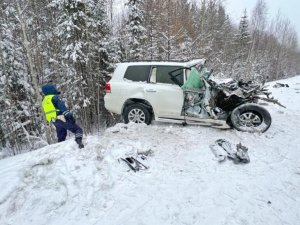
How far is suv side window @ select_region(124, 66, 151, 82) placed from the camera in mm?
6425

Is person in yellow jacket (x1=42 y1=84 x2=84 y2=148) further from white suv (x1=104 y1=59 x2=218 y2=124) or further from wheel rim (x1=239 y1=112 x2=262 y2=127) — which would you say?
wheel rim (x1=239 y1=112 x2=262 y2=127)

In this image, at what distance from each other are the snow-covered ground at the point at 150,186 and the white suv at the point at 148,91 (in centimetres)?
131

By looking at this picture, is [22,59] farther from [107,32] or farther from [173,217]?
[173,217]

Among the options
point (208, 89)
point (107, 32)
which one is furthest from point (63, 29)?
point (208, 89)

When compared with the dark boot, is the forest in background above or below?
above

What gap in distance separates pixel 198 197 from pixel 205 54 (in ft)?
57.1

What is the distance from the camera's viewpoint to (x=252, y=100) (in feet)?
19.9

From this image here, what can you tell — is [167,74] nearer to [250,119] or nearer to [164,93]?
[164,93]

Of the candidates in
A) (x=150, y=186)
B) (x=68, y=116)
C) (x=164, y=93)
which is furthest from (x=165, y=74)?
(x=150, y=186)

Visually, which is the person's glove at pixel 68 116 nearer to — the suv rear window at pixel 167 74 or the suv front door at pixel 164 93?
the suv front door at pixel 164 93

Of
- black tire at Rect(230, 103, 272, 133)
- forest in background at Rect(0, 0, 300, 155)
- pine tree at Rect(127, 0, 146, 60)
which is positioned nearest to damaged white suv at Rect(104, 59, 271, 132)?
black tire at Rect(230, 103, 272, 133)

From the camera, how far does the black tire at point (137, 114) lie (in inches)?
253

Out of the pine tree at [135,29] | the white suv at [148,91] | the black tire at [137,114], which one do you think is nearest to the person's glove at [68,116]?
the white suv at [148,91]

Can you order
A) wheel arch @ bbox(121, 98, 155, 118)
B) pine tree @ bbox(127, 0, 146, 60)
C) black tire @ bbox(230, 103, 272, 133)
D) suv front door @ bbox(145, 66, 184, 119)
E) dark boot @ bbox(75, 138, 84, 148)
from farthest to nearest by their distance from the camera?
pine tree @ bbox(127, 0, 146, 60) < wheel arch @ bbox(121, 98, 155, 118) < suv front door @ bbox(145, 66, 184, 119) < black tire @ bbox(230, 103, 272, 133) < dark boot @ bbox(75, 138, 84, 148)
